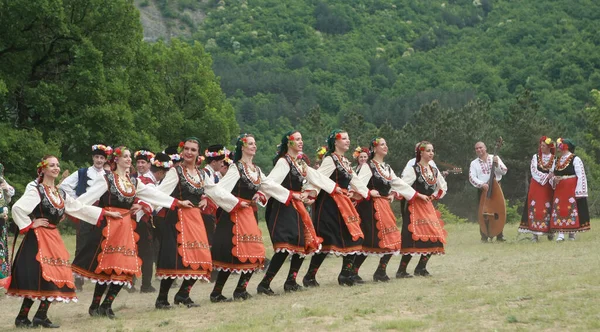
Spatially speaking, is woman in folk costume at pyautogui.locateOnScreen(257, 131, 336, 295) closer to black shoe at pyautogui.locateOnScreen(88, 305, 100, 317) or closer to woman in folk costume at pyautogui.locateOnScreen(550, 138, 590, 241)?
black shoe at pyautogui.locateOnScreen(88, 305, 100, 317)

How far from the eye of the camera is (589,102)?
185 ft

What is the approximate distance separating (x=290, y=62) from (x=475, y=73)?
13611 millimetres

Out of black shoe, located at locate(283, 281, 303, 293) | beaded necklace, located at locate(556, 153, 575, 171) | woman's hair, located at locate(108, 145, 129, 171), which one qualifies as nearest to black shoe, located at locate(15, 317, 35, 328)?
woman's hair, located at locate(108, 145, 129, 171)

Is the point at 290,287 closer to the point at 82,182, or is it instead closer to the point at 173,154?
the point at 173,154

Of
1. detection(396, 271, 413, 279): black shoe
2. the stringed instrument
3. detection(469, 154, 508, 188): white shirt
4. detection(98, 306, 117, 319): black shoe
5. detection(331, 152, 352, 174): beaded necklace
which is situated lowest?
detection(396, 271, 413, 279): black shoe

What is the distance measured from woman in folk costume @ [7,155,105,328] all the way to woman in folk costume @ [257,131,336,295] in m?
2.46

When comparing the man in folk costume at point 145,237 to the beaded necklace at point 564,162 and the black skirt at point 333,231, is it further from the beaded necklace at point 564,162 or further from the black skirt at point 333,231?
the beaded necklace at point 564,162

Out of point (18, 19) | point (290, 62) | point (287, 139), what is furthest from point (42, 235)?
point (290, 62)

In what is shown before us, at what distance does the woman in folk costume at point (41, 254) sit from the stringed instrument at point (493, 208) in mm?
9368

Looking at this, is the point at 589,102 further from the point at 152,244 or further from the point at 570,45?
the point at 152,244

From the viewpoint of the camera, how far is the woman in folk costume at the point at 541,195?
1666cm

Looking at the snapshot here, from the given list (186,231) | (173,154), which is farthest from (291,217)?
(173,154)

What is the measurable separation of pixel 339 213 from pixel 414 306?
8.34 feet

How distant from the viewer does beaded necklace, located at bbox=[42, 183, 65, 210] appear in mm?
9492
